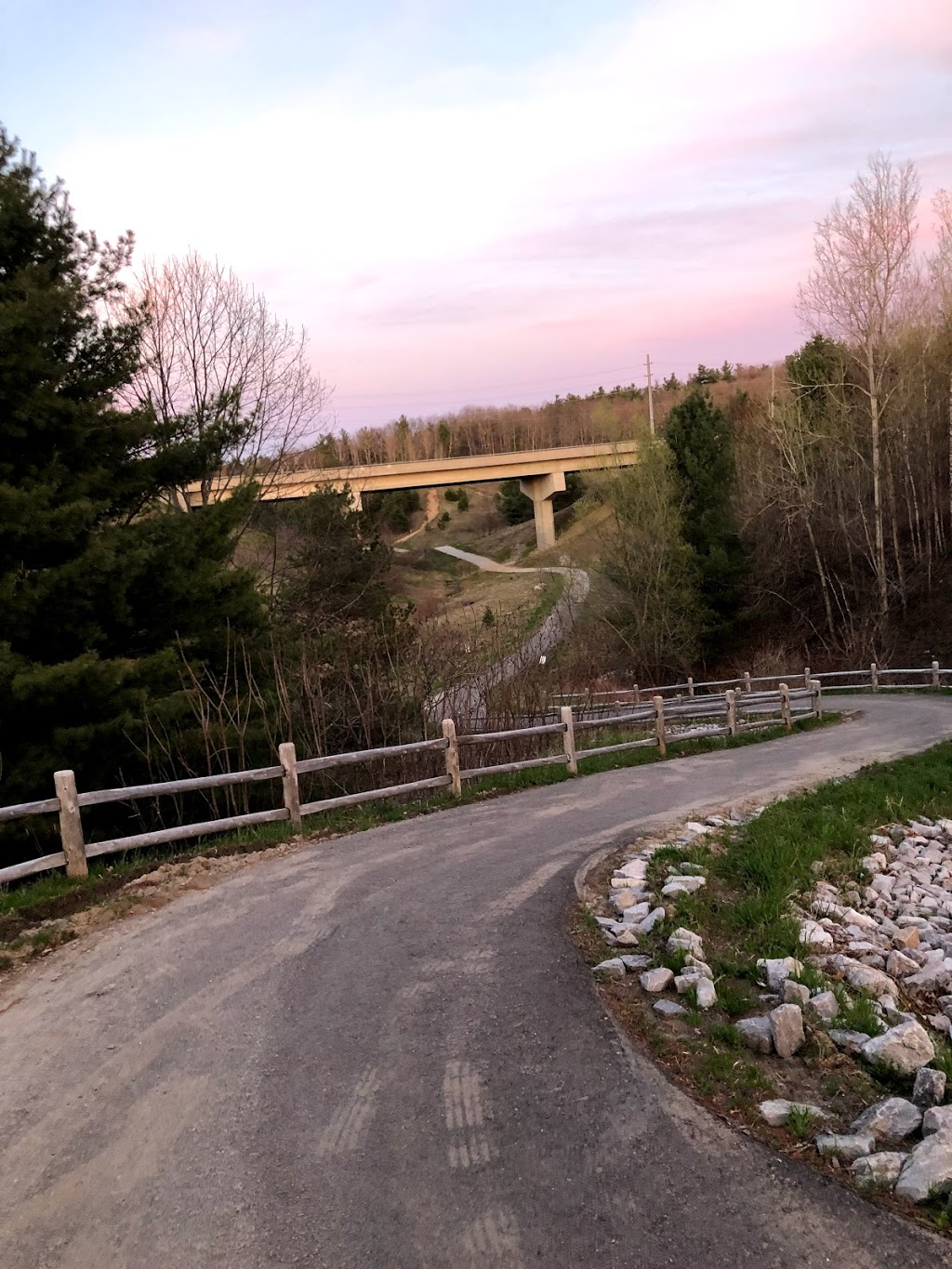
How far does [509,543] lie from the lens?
80938mm

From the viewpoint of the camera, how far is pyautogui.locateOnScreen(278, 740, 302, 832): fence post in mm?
9203

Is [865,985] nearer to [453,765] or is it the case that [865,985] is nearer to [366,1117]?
[366,1117]

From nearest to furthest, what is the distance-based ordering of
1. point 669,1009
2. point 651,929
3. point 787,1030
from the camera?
point 787,1030 → point 669,1009 → point 651,929

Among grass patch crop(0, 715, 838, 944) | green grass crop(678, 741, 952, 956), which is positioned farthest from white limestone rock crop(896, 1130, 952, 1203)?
grass patch crop(0, 715, 838, 944)

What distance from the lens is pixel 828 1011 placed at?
177 inches

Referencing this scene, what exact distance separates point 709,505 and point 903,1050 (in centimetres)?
3549

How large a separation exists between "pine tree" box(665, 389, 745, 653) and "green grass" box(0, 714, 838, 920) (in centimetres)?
2344

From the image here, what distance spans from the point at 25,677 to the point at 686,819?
288 inches

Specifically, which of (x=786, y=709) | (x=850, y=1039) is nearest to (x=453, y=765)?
(x=850, y=1039)

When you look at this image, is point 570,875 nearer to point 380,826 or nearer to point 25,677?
point 380,826

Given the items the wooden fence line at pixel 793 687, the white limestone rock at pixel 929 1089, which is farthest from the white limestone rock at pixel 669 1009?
the wooden fence line at pixel 793 687

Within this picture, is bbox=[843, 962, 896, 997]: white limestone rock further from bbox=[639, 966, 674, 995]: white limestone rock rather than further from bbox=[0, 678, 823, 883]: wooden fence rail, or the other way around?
bbox=[0, 678, 823, 883]: wooden fence rail

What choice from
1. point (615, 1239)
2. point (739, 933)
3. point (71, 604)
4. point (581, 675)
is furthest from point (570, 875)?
point (581, 675)

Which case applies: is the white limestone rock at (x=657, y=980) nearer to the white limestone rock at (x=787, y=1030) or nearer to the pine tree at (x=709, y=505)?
the white limestone rock at (x=787, y=1030)
